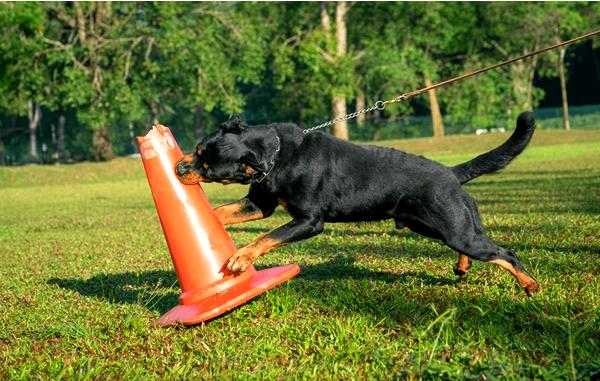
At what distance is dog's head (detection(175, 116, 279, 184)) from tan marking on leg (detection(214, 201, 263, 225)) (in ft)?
0.99

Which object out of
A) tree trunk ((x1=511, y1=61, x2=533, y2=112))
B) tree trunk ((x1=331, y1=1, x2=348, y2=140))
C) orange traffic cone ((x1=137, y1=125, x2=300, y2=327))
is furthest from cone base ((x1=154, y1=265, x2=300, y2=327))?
tree trunk ((x1=511, y1=61, x2=533, y2=112))

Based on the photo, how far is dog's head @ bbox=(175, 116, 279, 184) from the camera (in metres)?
5.05

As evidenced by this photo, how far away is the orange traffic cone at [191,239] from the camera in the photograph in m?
4.89

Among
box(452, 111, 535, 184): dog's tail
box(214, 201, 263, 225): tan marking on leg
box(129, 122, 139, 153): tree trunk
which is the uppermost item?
box(452, 111, 535, 184): dog's tail

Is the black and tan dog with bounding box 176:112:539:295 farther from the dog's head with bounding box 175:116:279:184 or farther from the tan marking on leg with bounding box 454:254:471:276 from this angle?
the tan marking on leg with bounding box 454:254:471:276

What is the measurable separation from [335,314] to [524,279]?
141 cm

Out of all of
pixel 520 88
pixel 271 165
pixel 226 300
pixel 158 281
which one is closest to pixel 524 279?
pixel 271 165

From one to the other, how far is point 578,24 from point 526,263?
4558 centimetres

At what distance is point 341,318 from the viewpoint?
470 cm

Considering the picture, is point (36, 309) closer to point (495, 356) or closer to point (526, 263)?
point (495, 356)

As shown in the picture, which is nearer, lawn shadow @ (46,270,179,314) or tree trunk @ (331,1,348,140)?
lawn shadow @ (46,270,179,314)

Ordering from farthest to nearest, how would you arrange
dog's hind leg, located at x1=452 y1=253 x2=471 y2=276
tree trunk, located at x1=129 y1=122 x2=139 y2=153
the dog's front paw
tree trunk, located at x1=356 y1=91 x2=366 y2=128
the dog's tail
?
tree trunk, located at x1=129 y1=122 x2=139 y2=153 < tree trunk, located at x1=356 y1=91 x2=366 y2=128 < dog's hind leg, located at x1=452 y1=253 x2=471 y2=276 < the dog's tail < the dog's front paw

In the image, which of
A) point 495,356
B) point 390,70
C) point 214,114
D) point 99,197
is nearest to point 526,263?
point 495,356

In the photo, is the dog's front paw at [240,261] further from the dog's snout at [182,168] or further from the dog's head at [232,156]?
the dog's snout at [182,168]
